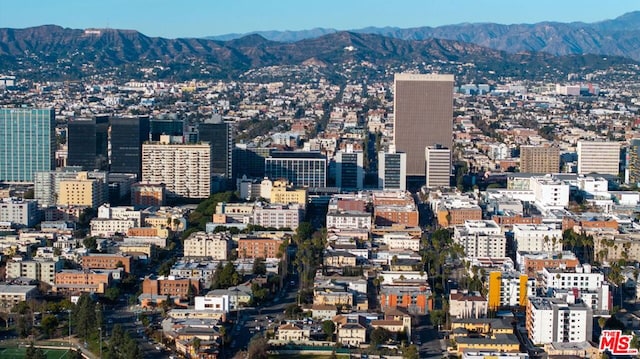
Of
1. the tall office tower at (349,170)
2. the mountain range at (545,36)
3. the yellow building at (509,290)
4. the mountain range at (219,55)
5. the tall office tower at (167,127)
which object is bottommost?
the yellow building at (509,290)

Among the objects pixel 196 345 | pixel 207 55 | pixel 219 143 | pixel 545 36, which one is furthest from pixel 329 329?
pixel 545 36

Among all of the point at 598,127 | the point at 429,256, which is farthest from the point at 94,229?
the point at 598,127

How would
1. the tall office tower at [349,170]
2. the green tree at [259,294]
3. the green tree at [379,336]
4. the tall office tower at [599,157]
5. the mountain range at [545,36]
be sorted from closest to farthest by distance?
1. the green tree at [379,336]
2. the green tree at [259,294]
3. the tall office tower at [349,170]
4. the tall office tower at [599,157]
5. the mountain range at [545,36]

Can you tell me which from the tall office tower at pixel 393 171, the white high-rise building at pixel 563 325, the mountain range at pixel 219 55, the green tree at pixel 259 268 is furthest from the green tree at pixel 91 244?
the mountain range at pixel 219 55

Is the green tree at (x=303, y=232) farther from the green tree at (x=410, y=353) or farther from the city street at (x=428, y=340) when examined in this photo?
the green tree at (x=410, y=353)

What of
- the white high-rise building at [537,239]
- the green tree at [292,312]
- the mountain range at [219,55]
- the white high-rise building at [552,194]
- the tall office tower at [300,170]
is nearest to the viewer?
the green tree at [292,312]

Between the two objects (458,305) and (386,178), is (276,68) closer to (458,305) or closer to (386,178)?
(386,178)

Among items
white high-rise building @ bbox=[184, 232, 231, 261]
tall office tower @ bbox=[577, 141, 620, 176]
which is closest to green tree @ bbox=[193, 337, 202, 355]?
white high-rise building @ bbox=[184, 232, 231, 261]
